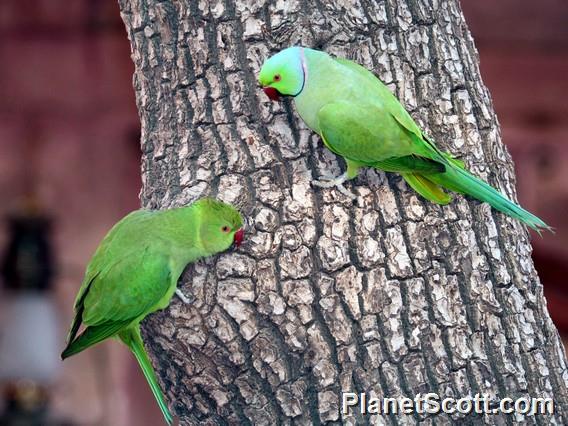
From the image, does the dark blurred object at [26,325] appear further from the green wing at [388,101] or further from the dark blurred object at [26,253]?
the green wing at [388,101]

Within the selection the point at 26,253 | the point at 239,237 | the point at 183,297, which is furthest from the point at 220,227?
the point at 26,253

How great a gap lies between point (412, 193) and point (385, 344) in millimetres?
327

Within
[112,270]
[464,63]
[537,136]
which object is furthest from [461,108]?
[537,136]

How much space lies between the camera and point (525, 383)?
2.19 meters

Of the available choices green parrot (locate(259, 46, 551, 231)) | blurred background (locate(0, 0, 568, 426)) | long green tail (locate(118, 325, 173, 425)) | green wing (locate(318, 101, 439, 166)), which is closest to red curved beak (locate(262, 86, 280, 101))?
green parrot (locate(259, 46, 551, 231))

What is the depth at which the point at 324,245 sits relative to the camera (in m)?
2.13

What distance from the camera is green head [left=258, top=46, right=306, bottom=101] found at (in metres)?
2.14

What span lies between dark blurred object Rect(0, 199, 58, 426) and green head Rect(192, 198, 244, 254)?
2.63 metres

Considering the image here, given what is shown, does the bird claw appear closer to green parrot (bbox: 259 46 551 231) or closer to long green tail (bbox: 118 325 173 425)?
long green tail (bbox: 118 325 173 425)

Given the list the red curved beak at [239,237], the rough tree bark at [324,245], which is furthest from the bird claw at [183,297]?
the red curved beak at [239,237]

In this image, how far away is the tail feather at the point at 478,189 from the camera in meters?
2.20

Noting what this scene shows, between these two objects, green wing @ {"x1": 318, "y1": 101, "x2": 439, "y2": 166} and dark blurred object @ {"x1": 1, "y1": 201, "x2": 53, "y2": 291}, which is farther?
dark blurred object @ {"x1": 1, "y1": 201, "x2": 53, "y2": 291}

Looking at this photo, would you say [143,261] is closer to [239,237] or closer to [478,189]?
[239,237]

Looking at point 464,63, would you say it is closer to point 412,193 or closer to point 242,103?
point 412,193
